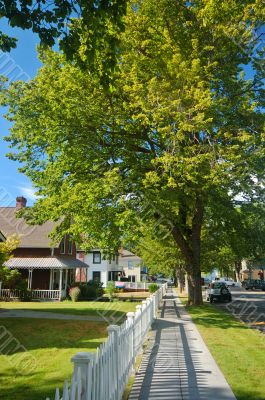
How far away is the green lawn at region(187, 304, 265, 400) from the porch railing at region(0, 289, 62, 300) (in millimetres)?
19121

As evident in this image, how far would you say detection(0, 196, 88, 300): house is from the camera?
35469mm

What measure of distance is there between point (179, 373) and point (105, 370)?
3076 millimetres

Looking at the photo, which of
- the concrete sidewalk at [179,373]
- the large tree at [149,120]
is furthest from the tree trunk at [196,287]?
the concrete sidewalk at [179,373]

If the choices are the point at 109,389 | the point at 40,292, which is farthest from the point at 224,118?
the point at 40,292

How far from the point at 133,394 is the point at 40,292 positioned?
29.6 m

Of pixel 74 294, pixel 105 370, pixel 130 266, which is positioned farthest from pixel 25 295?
pixel 130 266

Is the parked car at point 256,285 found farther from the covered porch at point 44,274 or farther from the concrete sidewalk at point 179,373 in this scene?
the concrete sidewalk at point 179,373

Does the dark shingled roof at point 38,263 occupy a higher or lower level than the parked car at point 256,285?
higher

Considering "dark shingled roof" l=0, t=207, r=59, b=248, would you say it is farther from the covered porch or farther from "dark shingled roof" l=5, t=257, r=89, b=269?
the covered porch

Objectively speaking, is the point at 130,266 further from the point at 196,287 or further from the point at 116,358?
the point at 116,358

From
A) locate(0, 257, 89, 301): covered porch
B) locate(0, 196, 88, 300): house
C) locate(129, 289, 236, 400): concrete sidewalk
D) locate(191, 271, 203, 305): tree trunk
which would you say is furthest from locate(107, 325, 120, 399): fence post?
locate(0, 196, 88, 300): house

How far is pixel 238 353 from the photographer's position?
10719mm

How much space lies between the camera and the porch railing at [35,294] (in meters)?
32.6

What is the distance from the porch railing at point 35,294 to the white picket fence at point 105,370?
84.6 feet
